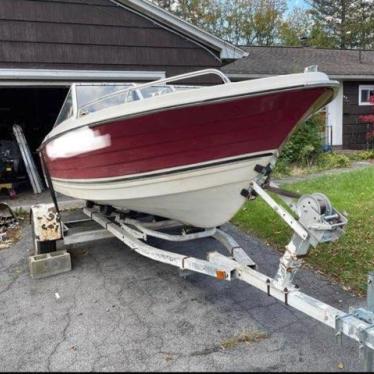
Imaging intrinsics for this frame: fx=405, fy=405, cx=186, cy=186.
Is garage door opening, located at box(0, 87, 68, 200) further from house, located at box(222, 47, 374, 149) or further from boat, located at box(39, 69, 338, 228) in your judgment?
boat, located at box(39, 69, 338, 228)

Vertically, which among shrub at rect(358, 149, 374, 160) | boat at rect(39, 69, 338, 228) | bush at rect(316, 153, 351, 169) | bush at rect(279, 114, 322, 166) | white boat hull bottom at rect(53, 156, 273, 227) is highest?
boat at rect(39, 69, 338, 228)

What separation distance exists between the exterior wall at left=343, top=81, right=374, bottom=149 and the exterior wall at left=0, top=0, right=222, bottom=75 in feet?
25.4

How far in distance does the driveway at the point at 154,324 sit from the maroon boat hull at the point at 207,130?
128 centimetres

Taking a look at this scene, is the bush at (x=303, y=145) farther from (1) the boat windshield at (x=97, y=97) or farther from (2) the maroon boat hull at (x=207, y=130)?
(2) the maroon boat hull at (x=207, y=130)

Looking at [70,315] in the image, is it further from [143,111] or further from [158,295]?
[143,111]

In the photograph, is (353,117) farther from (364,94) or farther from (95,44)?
(95,44)

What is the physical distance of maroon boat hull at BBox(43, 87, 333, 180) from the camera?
286 cm

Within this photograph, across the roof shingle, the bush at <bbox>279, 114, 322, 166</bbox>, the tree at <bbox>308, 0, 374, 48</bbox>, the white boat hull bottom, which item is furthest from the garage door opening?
the tree at <bbox>308, 0, 374, 48</bbox>

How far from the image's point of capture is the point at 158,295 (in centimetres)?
387

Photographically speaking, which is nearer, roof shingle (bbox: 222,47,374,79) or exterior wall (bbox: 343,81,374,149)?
roof shingle (bbox: 222,47,374,79)

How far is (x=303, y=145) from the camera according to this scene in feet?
33.4

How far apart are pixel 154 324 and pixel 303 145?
786 cm

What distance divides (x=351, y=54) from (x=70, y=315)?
17.0 m

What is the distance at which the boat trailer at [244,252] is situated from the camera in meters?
2.39
